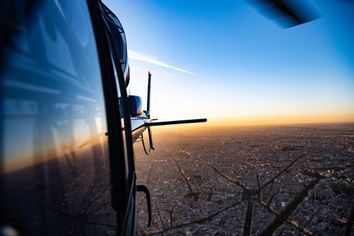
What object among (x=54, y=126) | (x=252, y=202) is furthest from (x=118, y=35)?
(x=252, y=202)

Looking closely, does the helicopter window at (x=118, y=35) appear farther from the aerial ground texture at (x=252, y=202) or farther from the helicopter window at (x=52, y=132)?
the aerial ground texture at (x=252, y=202)

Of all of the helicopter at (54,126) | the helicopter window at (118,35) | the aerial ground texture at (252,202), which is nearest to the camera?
the helicopter at (54,126)

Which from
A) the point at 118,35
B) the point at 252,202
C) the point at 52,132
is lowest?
the point at 252,202

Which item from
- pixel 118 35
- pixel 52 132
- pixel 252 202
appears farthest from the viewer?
pixel 252 202

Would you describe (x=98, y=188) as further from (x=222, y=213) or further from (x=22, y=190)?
(x=222, y=213)

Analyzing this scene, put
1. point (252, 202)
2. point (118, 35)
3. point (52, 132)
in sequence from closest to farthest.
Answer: point (52, 132)
point (118, 35)
point (252, 202)

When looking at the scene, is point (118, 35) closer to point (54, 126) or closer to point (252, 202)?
point (54, 126)

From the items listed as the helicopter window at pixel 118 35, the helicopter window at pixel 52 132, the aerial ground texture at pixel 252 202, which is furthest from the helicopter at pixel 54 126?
the aerial ground texture at pixel 252 202

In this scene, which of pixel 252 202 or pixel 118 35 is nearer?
pixel 118 35
